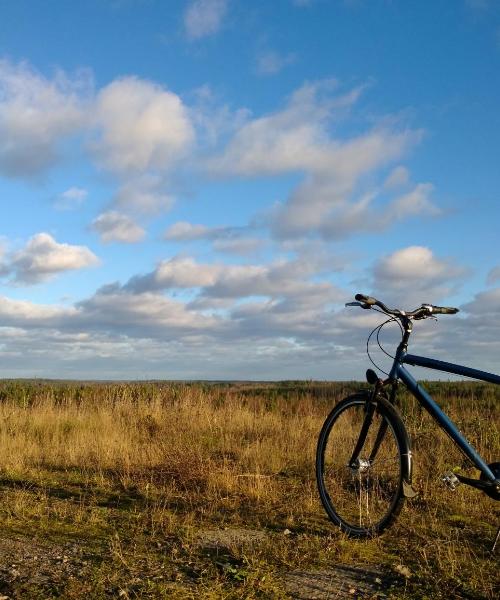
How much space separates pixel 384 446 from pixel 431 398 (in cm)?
62

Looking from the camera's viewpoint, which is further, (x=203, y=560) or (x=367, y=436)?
(x=367, y=436)

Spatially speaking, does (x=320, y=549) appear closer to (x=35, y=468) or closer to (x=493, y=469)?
(x=493, y=469)

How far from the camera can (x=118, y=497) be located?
19.5 ft

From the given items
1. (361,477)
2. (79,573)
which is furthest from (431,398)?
(79,573)

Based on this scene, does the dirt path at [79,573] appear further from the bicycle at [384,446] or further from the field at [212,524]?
the bicycle at [384,446]

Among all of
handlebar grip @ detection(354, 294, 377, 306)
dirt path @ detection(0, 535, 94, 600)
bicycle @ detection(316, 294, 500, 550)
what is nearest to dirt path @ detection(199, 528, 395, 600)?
bicycle @ detection(316, 294, 500, 550)

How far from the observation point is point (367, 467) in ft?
16.2

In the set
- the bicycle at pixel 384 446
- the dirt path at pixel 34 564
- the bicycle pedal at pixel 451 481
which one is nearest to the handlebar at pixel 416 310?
the bicycle at pixel 384 446

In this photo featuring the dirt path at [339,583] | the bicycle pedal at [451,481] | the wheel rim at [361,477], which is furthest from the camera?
the wheel rim at [361,477]

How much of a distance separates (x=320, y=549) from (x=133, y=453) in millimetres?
3948

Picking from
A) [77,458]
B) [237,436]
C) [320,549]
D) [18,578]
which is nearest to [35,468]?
[77,458]

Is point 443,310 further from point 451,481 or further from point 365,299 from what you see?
point 451,481

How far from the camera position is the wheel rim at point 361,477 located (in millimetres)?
4688

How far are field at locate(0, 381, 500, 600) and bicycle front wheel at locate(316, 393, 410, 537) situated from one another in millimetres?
171
